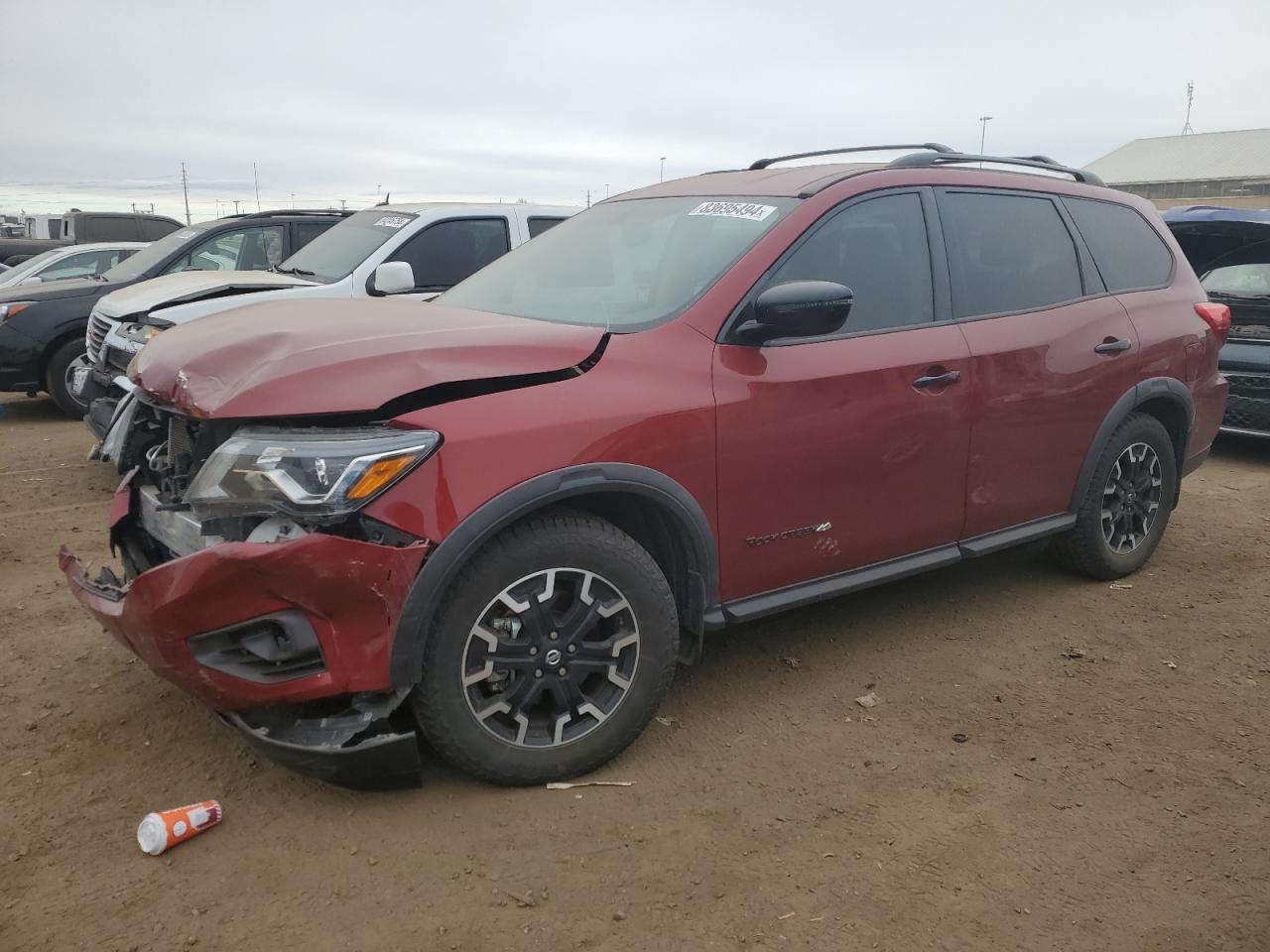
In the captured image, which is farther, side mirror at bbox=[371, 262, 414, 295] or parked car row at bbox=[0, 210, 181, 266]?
parked car row at bbox=[0, 210, 181, 266]

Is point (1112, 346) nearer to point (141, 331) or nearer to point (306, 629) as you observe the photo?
point (306, 629)

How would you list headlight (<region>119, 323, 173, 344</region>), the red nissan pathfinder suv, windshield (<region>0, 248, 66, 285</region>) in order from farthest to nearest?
windshield (<region>0, 248, 66, 285</region>) < headlight (<region>119, 323, 173, 344</region>) < the red nissan pathfinder suv

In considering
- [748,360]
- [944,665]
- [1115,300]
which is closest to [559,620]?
[748,360]

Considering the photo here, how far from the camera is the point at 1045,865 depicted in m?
2.68

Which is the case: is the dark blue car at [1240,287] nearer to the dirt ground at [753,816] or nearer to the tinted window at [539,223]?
the dirt ground at [753,816]

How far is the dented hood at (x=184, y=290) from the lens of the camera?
6.55 meters

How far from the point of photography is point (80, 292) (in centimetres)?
884

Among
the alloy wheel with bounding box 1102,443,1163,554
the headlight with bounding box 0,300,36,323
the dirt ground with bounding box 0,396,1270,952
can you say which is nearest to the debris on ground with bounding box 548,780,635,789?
the dirt ground with bounding box 0,396,1270,952

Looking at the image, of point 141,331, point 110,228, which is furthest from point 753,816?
point 110,228

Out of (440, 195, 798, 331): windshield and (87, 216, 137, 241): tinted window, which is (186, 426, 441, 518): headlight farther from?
(87, 216, 137, 241): tinted window

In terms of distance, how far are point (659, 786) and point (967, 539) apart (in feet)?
5.64

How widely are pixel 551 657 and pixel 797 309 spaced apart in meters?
1.28

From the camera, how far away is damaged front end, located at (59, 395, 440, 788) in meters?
2.52

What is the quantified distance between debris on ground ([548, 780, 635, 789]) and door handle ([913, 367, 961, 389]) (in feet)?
5.60
